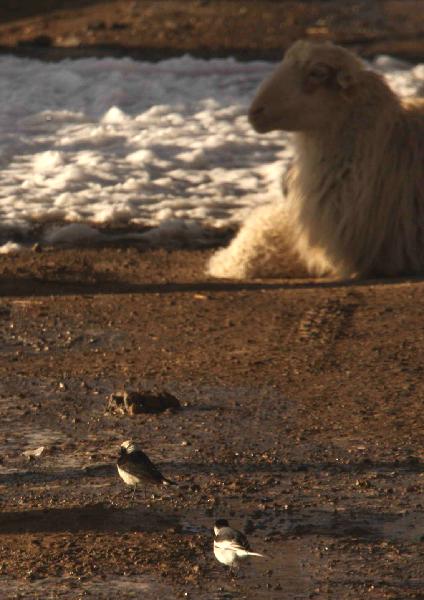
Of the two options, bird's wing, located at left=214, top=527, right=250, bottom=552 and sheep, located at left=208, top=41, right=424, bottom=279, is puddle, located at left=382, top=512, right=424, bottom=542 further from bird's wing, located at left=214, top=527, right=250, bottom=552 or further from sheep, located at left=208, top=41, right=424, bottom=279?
sheep, located at left=208, top=41, right=424, bottom=279

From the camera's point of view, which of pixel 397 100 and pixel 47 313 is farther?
pixel 397 100

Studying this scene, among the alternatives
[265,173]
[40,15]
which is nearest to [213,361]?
[265,173]

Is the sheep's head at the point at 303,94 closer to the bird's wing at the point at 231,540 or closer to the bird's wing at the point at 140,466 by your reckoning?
the bird's wing at the point at 140,466

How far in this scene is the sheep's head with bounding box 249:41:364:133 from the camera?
8797mm

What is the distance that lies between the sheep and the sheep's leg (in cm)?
26

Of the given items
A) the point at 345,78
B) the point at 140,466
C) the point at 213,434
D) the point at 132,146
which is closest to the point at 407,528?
the point at 140,466

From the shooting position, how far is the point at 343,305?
8.02m

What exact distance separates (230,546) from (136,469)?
74 centimetres

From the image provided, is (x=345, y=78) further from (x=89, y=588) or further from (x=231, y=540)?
(x=89, y=588)

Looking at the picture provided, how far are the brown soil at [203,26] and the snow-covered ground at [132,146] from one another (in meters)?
0.89

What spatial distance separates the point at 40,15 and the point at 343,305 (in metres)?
11.1

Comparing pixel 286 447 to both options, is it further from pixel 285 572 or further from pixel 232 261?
pixel 232 261

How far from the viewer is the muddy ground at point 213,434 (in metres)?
4.76

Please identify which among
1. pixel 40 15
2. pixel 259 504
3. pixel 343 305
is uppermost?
pixel 259 504
